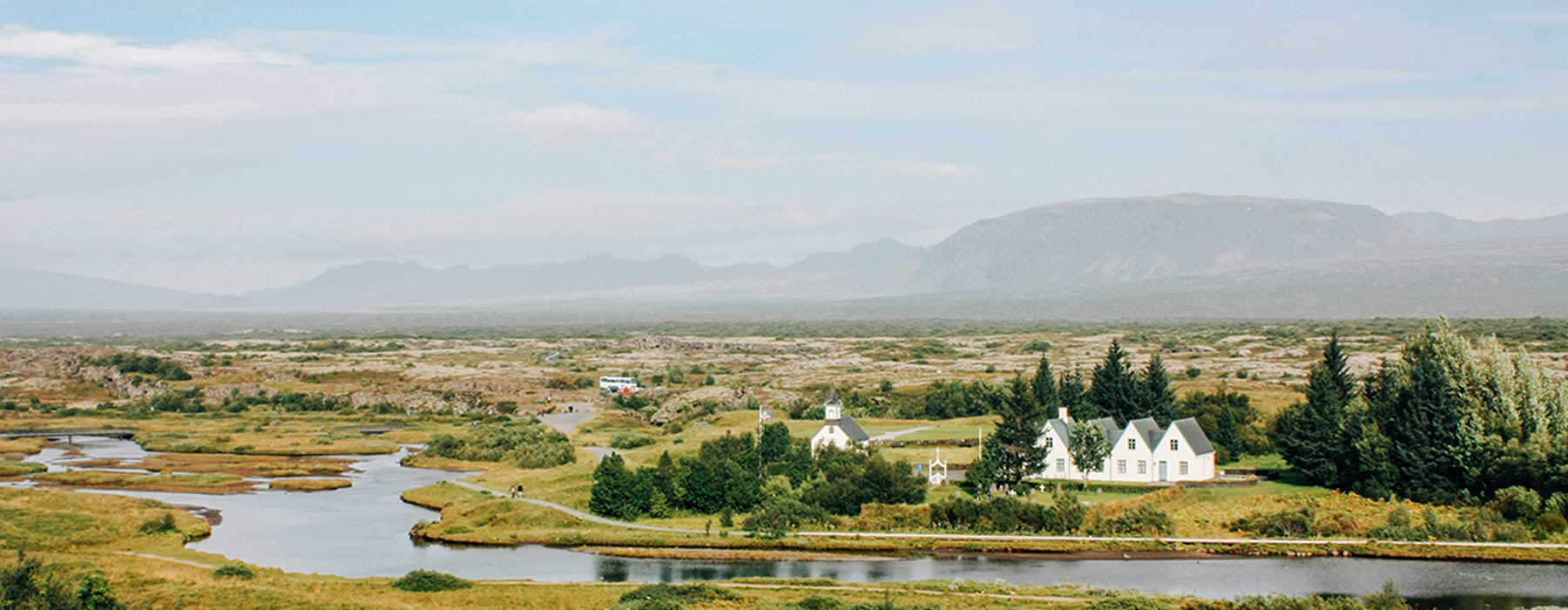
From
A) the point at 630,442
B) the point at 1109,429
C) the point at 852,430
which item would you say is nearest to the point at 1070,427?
the point at 1109,429

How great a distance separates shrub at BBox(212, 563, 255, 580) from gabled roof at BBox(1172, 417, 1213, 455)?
45753 mm

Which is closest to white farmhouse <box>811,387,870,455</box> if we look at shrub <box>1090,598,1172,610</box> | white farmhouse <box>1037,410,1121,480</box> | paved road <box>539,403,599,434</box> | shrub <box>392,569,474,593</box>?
white farmhouse <box>1037,410,1121,480</box>

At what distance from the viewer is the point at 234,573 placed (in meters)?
53.8

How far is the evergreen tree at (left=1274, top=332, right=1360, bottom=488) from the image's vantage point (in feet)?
230

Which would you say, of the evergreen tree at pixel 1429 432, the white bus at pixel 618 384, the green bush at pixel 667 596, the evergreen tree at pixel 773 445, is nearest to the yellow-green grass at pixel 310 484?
the evergreen tree at pixel 773 445

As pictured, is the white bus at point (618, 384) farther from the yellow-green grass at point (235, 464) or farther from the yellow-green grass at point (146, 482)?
the yellow-green grass at point (146, 482)

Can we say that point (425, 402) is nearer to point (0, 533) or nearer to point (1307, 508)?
point (0, 533)

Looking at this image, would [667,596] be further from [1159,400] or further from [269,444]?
[269,444]

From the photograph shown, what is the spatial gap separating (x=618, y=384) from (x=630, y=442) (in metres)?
44.0

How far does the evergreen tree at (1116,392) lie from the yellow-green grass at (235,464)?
4916 cm

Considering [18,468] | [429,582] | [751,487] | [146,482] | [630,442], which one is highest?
[751,487]

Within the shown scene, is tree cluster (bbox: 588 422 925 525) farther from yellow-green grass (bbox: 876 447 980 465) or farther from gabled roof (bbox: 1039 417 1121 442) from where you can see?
gabled roof (bbox: 1039 417 1121 442)

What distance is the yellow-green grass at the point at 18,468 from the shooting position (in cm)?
8531

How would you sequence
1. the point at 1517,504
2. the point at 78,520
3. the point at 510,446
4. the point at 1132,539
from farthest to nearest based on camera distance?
1. the point at 510,446
2. the point at 78,520
3. the point at 1517,504
4. the point at 1132,539
